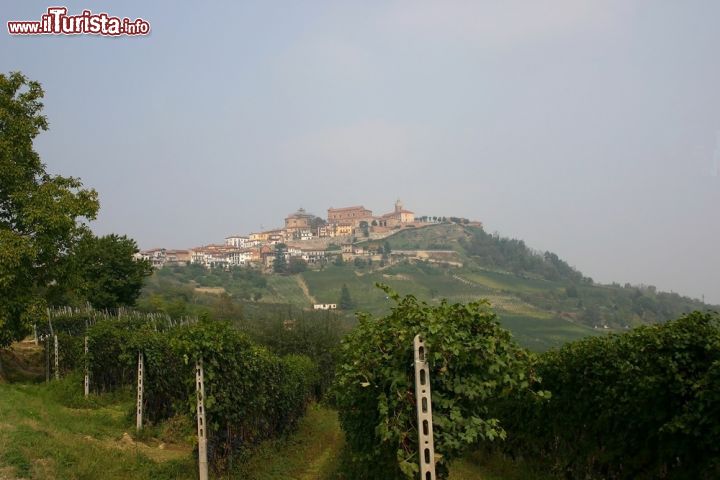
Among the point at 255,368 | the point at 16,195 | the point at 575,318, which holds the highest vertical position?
the point at 16,195

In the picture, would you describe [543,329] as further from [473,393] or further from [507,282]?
[473,393]

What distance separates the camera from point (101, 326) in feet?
48.6

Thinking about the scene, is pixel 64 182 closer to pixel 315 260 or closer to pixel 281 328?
pixel 281 328

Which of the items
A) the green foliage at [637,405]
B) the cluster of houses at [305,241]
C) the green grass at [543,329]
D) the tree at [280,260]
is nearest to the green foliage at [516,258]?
the cluster of houses at [305,241]

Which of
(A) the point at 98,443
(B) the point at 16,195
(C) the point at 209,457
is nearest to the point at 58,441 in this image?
(A) the point at 98,443

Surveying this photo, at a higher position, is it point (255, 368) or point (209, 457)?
point (255, 368)

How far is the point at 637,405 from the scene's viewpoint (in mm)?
6559

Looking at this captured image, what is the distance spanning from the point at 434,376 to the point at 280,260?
428 ft

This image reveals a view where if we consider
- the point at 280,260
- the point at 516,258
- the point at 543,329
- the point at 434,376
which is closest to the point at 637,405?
→ the point at 434,376

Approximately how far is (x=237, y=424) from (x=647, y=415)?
20.4 ft

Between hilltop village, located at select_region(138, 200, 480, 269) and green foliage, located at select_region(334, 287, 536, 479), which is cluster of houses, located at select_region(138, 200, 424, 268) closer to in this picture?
hilltop village, located at select_region(138, 200, 480, 269)

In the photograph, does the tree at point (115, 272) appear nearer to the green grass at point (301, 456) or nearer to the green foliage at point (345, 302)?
the green grass at point (301, 456)

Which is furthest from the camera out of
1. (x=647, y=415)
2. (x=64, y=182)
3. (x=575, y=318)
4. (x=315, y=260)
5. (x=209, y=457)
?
(x=315, y=260)

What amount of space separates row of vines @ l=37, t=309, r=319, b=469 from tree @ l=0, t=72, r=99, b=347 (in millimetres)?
2290
